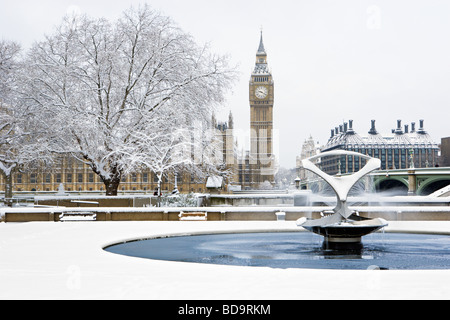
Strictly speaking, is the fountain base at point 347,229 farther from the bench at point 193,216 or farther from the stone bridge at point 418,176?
the stone bridge at point 418,176

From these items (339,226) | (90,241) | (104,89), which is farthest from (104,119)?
(339,226)

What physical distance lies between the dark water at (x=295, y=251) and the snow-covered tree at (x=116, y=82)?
15.2 meters

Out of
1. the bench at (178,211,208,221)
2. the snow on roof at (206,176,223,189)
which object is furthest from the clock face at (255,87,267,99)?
the bench at (178,211,208,221)

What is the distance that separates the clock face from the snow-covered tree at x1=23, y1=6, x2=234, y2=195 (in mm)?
118720

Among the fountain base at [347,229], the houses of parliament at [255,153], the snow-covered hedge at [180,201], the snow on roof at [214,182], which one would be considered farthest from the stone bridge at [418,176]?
the fountain base at [347,229]

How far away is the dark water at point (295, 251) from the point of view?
9797mm

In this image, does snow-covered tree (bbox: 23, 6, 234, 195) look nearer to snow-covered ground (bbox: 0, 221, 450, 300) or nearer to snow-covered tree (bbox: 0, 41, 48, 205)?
snow-covered tree (bbox: 0, 41, 48, 205)

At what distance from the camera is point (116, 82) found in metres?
30.1

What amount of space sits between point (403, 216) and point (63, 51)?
847 inches

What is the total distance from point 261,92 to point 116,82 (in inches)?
4868

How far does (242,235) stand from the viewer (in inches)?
603

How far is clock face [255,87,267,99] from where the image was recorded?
150 m

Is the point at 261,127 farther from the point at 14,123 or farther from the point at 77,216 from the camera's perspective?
the point at 77,216

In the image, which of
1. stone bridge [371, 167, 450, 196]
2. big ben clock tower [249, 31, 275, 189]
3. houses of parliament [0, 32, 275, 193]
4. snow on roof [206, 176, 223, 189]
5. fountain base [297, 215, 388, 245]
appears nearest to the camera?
fountain base [297, 215, 388, 245]
